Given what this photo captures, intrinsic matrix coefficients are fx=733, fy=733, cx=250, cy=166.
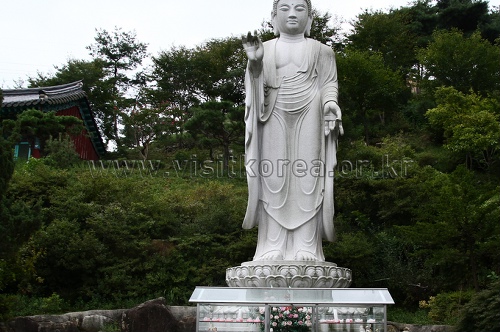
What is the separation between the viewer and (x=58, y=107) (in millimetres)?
23828

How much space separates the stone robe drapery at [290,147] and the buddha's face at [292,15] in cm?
42

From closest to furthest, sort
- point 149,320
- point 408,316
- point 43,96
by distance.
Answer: point 149,320, point 408,316, point 43,96

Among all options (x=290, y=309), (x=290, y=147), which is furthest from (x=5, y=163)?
(x=290, y=309)

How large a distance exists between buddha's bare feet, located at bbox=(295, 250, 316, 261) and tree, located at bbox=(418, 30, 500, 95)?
15.5 m

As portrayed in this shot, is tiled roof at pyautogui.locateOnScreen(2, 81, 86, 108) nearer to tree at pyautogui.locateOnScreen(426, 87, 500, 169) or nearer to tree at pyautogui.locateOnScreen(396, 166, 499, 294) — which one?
tree at pyautogui.locateOnScreen(426, 87, 500, 169)

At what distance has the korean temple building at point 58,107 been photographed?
22250mm

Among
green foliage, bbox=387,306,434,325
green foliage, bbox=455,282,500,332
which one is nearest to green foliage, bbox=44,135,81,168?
green foliage, bbox=387,306,434,325

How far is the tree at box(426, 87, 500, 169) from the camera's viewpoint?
720 inches

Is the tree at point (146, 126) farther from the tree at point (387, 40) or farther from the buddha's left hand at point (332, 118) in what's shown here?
the buddha's left hand at point (332, 118)

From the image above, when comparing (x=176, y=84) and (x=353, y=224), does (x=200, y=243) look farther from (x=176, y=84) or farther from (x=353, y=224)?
(x=176, y=84)

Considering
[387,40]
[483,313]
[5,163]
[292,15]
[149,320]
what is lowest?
[149,320]

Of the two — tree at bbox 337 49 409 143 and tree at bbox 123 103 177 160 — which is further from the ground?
tree at bbox 337 49 409 143

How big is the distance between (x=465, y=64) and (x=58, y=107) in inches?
517

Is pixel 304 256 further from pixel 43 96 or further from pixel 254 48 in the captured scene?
pixel 43 96
